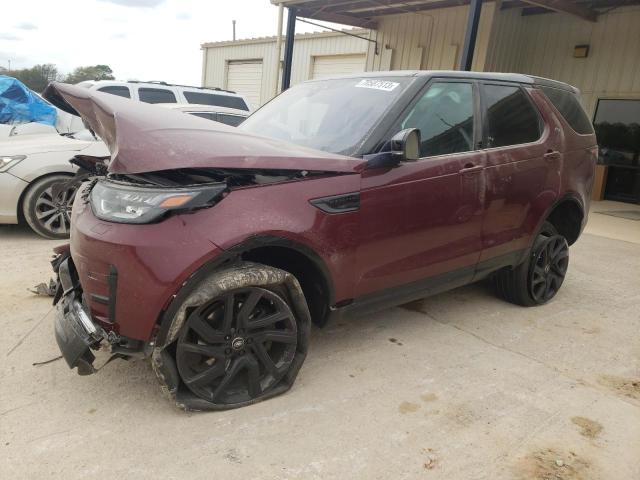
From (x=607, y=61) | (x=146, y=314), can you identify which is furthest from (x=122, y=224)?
(x=607, y=61)

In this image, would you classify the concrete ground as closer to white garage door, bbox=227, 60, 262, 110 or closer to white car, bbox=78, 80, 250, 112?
white car, bbox=78, 80, 250, 112

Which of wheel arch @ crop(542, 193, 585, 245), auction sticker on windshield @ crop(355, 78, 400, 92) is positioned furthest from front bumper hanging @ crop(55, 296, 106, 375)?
wheel arch @ crop(542, 193, 585, 245)

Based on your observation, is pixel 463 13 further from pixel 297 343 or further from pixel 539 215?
pixel 297 343

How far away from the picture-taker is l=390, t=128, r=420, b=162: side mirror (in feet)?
9.48

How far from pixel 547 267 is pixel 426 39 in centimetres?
970

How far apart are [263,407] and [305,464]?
0.50 meters

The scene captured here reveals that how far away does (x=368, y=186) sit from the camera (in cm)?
296

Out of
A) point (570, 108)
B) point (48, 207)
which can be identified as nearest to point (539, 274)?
point (570, 108)

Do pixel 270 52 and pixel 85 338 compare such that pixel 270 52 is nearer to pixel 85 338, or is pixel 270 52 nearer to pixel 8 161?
pixel 8 161

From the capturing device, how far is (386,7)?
11.7 m

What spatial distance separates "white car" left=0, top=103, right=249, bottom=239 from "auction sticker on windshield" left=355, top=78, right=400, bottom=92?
351cm

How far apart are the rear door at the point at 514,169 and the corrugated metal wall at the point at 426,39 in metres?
7.78

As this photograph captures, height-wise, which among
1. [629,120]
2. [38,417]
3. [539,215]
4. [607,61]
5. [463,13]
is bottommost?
[38,417]

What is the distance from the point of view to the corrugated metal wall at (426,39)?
1131 centimetres
